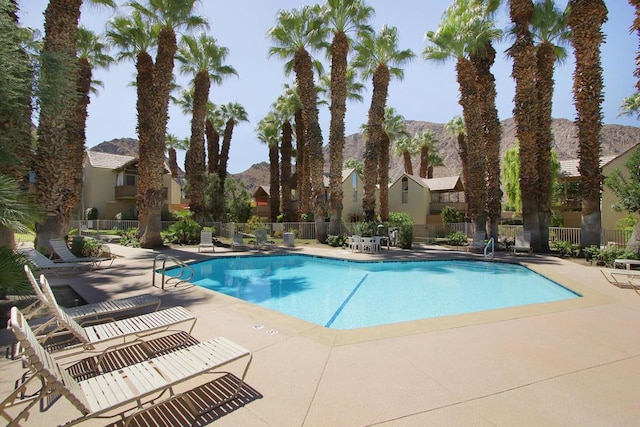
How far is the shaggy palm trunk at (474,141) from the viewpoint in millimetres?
18422

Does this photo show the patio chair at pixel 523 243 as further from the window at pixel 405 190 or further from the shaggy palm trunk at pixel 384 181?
the window at pixel 405 190

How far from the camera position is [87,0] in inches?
611

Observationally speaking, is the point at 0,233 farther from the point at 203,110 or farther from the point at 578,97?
the point at 578,97

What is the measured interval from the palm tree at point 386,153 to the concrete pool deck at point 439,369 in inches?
838

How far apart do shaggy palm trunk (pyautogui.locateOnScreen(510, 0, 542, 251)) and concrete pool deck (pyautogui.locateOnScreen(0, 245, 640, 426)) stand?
1142 centimetres

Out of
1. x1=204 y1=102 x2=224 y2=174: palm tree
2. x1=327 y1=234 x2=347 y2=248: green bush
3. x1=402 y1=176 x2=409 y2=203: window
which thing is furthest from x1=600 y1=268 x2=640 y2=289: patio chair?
x1=204 y1=102 x2=224 y2=174: palm tree

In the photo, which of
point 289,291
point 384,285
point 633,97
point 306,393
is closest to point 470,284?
point 384,285

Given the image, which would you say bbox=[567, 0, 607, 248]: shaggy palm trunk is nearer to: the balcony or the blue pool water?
the blue pool water

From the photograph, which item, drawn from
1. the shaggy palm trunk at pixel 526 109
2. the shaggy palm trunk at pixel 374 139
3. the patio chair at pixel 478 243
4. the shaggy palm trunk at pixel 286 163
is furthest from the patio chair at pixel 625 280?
the shaggy palm trunk at pixel 286 163

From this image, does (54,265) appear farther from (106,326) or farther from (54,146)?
(106,326)

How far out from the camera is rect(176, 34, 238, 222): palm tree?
21438mm

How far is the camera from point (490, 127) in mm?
18797

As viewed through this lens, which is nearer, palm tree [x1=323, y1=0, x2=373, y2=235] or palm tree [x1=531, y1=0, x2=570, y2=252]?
palm tree [x1=531, y1=0, x2=570, y2=252]

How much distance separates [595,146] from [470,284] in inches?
366
